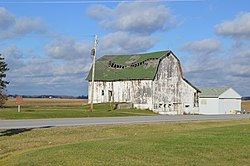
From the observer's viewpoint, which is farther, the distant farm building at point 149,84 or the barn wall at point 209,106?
the barn wall at point 209,106

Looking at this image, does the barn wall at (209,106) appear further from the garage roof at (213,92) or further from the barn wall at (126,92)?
the barn wall at (126,92)

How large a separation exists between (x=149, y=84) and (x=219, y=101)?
16.8 metres

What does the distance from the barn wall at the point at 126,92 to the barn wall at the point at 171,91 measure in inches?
44.1

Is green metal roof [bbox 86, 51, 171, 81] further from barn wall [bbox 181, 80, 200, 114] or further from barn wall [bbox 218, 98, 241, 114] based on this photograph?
barn wall [bbox 218, 98, 241, 114]

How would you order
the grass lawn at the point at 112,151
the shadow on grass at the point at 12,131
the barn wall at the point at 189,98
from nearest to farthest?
the grass lawn at the point at 112,151 < the shadow on grass at the point at 12,131 < the barn wall at the point at 189,98

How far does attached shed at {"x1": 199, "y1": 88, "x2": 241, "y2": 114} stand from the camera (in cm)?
6794

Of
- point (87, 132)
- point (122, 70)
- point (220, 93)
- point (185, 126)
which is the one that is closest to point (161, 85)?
point (122, 70)

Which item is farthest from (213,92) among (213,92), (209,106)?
(209,106)

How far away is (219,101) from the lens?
67.8 m

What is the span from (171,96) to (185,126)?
31220 mm

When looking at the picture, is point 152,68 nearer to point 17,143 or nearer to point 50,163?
point 17,143

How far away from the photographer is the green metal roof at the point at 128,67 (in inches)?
2281

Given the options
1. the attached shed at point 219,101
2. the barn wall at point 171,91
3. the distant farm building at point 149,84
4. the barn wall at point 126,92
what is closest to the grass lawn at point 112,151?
the barn wall at point 126,92

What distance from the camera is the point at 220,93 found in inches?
2709
